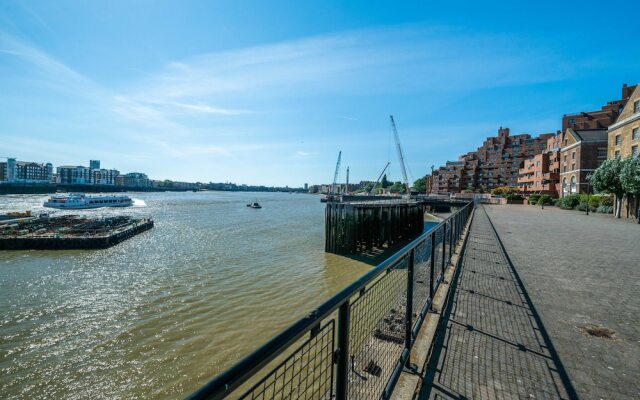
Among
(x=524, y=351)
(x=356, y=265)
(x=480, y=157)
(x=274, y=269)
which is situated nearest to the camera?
(x=524, y=351)

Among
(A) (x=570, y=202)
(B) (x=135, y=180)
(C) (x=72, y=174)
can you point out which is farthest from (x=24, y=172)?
(A) (x=570, y=202)

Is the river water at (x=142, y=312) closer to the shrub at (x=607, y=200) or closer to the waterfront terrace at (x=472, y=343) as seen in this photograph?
the waterfront terrace at (x=472, y=343)

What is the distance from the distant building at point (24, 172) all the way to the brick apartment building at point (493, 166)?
6602 inches

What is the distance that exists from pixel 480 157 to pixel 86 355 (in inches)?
4874

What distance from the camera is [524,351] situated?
3525mm

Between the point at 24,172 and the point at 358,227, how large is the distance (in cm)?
18408

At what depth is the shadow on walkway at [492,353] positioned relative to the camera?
112 inches

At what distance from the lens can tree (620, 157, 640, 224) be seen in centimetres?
2271

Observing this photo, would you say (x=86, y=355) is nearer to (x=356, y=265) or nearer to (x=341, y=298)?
(x=341, y=298)

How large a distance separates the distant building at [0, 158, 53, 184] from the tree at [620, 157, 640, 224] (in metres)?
175

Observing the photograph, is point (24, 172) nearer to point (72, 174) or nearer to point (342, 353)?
point (72, 174)

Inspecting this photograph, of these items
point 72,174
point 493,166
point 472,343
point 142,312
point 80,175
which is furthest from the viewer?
point 80,175

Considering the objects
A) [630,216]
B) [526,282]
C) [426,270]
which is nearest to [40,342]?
[426,270]

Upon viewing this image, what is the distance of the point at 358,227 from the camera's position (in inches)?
778
